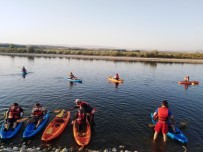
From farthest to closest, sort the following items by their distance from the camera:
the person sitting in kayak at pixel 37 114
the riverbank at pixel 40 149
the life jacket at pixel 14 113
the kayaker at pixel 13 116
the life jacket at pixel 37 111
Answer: the life jacket at pixel 37 111 → the person sitting in kayak at pixel 37 114 → the life jacket at pixel 14 113 → the kayaker at pixel 13 116 → the riverbank at pixel 40 149

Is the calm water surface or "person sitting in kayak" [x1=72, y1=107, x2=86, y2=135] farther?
"person sitting in kayak" [x1=72, y1=107, x2=86, y2=135]

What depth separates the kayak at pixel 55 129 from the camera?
12.8 m

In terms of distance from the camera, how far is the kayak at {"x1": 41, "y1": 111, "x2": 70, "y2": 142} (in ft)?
42.1

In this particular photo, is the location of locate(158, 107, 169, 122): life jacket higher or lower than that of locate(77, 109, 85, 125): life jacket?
higher

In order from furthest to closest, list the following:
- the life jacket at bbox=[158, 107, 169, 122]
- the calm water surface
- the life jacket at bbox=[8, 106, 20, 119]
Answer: the life jacket at bbox=[8, 106, 20, 119] < the calm water surface < the life jacket at bbox=[158, 107, 169, 122]

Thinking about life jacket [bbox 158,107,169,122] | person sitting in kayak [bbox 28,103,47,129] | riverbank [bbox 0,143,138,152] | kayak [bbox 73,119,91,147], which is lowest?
riverbank [bbox 0,143,138,152]

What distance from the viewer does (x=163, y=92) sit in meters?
27.0

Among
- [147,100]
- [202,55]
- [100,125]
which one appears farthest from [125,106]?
[202,55]

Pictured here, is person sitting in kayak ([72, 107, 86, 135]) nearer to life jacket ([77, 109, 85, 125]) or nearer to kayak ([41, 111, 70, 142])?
life jacket ([77, 109, 85, 125])

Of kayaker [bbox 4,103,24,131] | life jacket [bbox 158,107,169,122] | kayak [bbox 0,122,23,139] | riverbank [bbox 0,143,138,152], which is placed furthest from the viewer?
kayaker [bbox 4,103,24,131]

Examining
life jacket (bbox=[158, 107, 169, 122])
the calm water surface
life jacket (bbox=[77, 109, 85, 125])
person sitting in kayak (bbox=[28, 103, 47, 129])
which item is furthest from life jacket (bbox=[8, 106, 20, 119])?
life jacket (bbox=[158, 107, 169, 122])

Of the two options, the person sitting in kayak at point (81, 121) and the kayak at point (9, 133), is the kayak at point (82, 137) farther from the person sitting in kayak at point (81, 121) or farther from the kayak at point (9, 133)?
the kayak at point (9, 133)

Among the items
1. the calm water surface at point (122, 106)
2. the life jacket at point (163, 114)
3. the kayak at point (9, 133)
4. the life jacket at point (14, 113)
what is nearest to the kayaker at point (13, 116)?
the life jacket at point (14, 113)

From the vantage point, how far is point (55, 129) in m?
13.9
